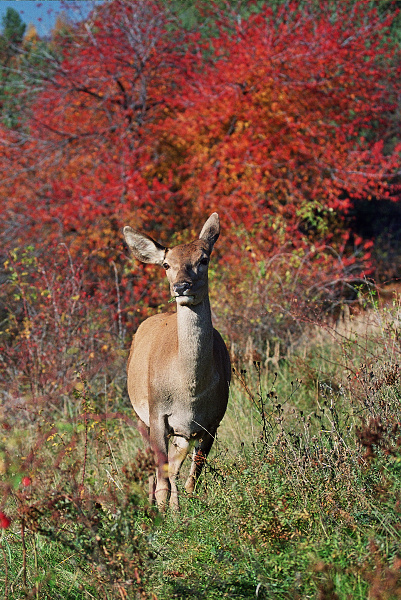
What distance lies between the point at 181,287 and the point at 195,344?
0.46 m

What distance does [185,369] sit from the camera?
4.43 meters

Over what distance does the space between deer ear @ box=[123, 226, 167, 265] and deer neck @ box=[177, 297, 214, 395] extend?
0.43 metres

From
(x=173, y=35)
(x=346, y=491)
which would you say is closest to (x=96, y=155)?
(x=173, y=35)

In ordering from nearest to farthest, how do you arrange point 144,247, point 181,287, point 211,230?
point 181,287, point 144,247, point 211,230

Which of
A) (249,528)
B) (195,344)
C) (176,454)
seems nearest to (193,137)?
(176,454)

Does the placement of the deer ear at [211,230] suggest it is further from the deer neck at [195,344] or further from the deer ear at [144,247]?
the deer neck at [195,344]

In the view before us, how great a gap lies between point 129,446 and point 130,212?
5.35m

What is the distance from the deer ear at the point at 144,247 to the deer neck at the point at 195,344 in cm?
43

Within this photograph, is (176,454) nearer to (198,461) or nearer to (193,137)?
(198,461)

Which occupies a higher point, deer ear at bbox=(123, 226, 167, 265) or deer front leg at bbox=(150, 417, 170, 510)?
deer ear at bbox=(123, 226, 167, 265)

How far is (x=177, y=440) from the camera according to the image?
494 cm

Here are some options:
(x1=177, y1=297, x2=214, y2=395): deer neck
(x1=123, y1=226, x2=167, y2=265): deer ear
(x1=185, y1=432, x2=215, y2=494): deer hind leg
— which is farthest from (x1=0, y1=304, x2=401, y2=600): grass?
(x1=123, y1=226, x2=167, y2=265): deer ear

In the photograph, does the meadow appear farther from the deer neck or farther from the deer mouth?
the deer mouth

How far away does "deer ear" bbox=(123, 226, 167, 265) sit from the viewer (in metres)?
4.60
